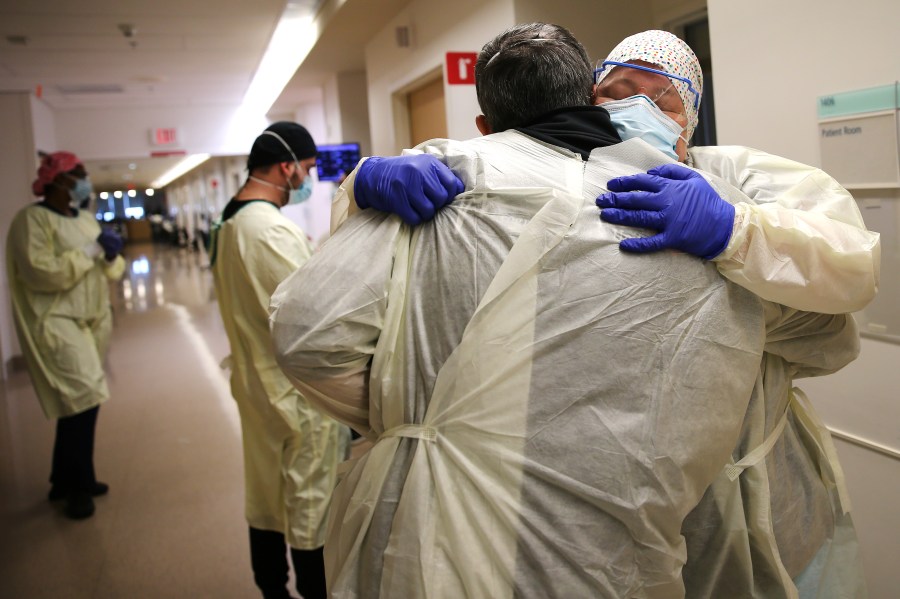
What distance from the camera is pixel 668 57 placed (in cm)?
131

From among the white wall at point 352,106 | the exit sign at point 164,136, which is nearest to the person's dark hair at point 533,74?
the white wall at point 352,106

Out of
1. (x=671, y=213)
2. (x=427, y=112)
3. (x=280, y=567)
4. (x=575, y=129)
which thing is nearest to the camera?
(x=671, y=213)

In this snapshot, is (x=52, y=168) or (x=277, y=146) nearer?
(x=277, y=146)

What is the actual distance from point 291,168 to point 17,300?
72.7 inches

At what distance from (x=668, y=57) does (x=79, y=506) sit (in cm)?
333

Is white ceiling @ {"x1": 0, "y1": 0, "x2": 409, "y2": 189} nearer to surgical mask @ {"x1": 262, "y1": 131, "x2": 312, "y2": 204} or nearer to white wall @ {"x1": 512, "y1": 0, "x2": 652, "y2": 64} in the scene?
white wall @ {"x1": 512, "y1": 0, "x2": 652, "y2": 64}

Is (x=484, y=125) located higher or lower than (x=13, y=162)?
lower

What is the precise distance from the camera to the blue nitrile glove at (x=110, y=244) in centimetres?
367

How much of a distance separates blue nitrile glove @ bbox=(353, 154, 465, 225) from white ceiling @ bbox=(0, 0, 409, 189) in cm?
391

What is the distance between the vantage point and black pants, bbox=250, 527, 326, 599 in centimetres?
226

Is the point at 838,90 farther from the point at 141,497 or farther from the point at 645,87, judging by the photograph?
the point at 141,497

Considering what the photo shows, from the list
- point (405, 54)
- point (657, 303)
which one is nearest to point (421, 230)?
point (657, 303)

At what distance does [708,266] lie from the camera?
1042 mm

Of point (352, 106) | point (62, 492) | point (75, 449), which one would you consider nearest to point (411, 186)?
point (75, 449)
